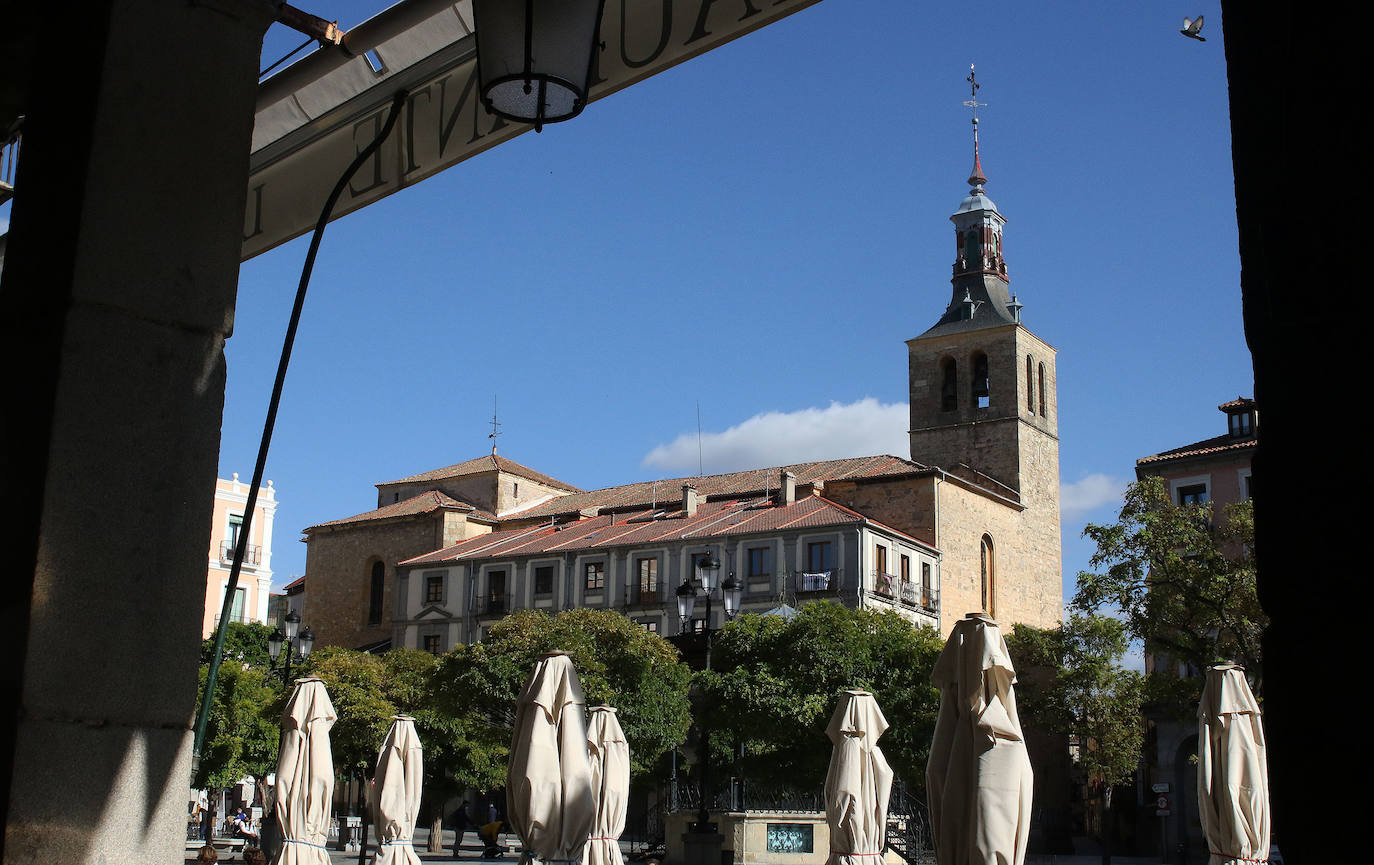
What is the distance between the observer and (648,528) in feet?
161

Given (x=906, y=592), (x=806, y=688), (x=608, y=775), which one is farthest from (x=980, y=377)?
(x=608, y=775)

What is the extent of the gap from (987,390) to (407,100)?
56326mm

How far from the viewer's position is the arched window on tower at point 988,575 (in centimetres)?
5044

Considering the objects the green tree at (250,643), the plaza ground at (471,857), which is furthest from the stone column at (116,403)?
the green tree at (250,643)

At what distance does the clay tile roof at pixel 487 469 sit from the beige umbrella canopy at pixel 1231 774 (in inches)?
2018

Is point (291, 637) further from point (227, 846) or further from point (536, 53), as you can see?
point (536, 53)

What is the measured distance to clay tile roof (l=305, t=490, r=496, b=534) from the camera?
57.4 meters

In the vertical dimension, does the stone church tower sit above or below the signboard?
above

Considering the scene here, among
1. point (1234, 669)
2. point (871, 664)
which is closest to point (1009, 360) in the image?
point (871, 664)

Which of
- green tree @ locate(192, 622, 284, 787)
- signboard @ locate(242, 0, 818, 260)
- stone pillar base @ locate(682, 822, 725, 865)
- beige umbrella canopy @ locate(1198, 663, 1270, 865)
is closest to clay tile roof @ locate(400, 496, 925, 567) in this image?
green tree @ locate(192, 622, 284, 787)

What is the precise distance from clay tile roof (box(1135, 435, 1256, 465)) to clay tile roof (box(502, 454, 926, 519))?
8561 millimetres

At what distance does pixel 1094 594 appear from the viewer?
25609 millimetres

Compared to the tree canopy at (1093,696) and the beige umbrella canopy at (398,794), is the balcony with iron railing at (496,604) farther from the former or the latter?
the beige umbrella canopy at (398,794)

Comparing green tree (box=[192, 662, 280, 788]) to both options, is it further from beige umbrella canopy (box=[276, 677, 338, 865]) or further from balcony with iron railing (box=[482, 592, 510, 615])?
beige umbrella canopy (box=[276, 677, 338, 865])
